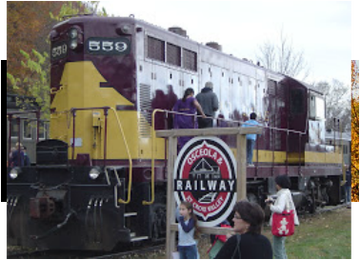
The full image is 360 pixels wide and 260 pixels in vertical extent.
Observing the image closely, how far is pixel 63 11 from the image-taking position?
57.1 ft

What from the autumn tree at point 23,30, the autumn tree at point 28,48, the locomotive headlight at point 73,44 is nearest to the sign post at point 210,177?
the locomotive headlight at point 73,44

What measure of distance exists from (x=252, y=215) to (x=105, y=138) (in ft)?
16.2

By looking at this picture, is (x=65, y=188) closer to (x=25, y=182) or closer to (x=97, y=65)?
(x=25, y=182)

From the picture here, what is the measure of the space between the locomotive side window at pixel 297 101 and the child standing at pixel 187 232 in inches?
410

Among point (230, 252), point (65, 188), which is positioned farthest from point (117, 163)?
point (230, 252)

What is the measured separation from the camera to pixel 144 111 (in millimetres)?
9891

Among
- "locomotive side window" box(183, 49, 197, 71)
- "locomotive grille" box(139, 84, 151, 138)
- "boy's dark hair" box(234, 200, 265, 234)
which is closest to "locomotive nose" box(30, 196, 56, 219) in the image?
"locomotive grille" box(139, 84, 151, 138)

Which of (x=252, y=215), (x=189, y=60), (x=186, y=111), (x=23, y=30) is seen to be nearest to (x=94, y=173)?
(x=186, y=111)

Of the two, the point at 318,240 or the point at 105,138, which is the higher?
the point at 105,138

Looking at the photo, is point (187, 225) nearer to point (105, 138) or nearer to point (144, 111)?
point (105, 138)

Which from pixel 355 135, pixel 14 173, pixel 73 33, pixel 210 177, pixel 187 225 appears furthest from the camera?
pixel 355 135

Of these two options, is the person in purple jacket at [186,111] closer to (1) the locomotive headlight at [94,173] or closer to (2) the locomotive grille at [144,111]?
(2) the locomotive grille at [144,111]

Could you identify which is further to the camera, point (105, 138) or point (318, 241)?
point (318, 241)

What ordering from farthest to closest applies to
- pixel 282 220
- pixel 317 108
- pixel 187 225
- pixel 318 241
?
1. pixel 317 108
2. pixel 318 241
3. pixel 282 220
4. pixel 187 225
